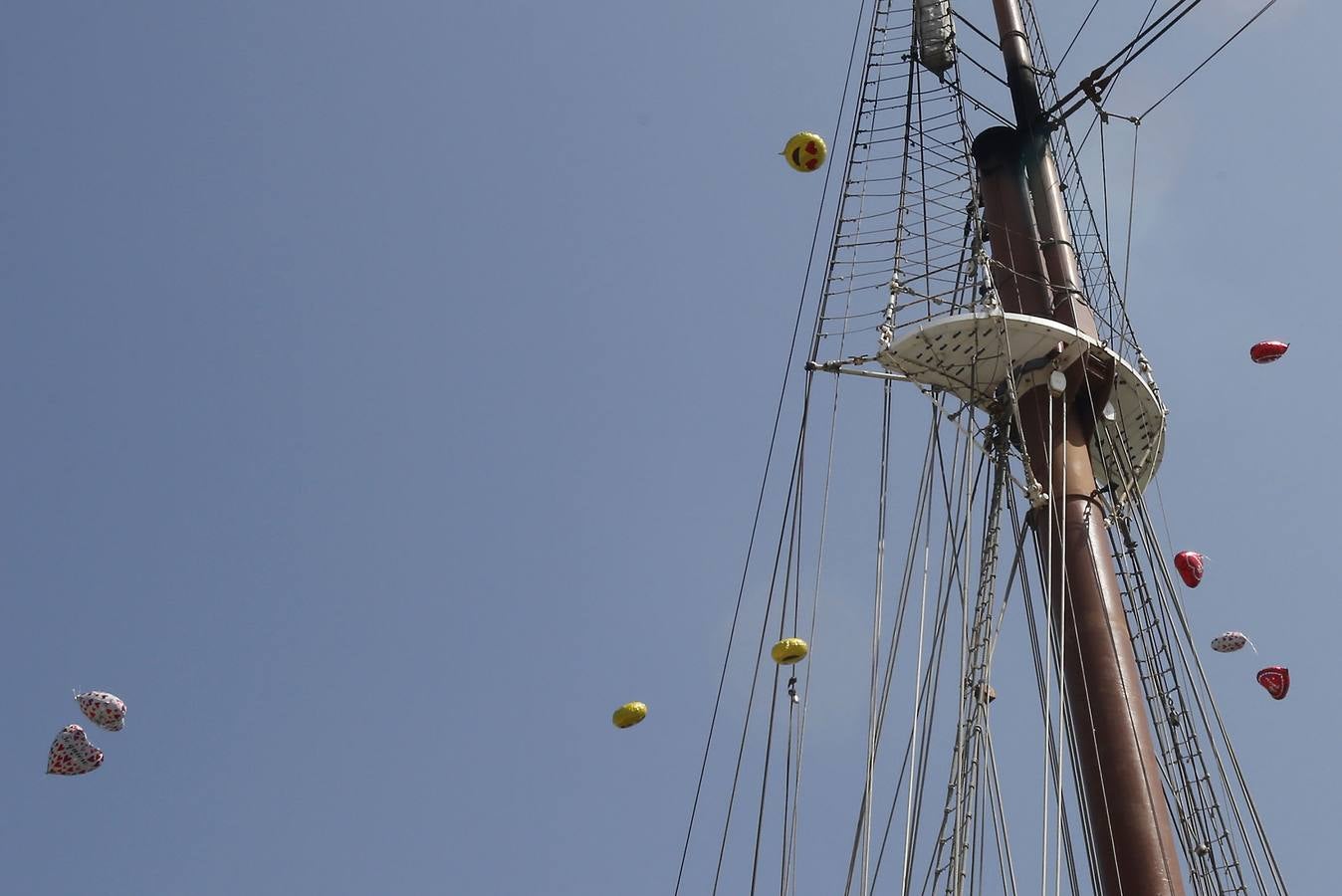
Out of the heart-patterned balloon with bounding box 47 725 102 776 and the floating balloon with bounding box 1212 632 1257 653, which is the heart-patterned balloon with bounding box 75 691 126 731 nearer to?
the heart-patterned balloon with bounding box 47 725 102 776

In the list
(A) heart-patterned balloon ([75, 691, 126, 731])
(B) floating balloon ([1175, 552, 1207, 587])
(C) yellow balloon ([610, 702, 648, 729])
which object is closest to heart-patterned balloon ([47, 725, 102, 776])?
(A) heart-patterned balloon ([75, 691, 126, 731])

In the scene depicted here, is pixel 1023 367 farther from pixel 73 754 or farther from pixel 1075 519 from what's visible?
pixel 73 754

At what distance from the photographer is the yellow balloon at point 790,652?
16.9 m

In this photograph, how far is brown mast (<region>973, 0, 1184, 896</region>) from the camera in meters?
13.2

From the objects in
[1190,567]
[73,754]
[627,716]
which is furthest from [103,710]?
[1190,567]

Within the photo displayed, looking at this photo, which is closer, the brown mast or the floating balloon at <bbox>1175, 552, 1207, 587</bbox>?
the brown mast

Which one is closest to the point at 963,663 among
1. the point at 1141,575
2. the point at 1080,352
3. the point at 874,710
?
the point at 874,710

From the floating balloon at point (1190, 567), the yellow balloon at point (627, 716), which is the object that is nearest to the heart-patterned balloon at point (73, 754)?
the yellow balloon at point (627, 716)

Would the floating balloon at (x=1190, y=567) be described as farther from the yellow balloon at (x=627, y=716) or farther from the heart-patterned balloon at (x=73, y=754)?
the heart-patterned balloon at (x=73, y=754)

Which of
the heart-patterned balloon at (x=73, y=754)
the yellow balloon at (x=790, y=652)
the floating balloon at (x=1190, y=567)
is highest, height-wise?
the floating balloon at (x=1190, y=567)

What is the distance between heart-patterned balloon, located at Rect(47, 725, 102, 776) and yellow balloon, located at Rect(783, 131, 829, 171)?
11246 millimetres

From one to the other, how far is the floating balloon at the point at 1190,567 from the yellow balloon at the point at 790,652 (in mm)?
5588

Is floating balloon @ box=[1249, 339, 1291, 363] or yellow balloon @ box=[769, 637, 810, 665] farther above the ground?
floating balloon @ box=[1249, 339, 1291, 363]

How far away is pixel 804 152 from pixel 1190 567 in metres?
7.57
